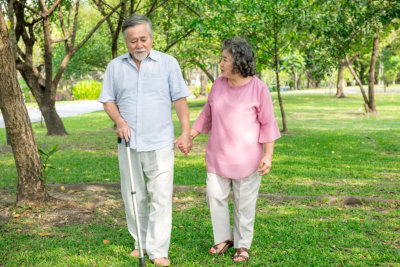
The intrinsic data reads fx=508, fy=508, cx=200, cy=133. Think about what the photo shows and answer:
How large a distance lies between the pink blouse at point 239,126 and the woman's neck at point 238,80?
0.08ft

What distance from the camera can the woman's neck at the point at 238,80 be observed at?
3924 mm

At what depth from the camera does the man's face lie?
373 cm

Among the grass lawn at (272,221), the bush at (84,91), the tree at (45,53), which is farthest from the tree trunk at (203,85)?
the grass lawn at (272,221)

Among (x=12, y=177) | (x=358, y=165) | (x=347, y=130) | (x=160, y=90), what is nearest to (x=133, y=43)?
(x=160, y=90)

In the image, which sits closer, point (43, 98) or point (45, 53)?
point (45, 53)

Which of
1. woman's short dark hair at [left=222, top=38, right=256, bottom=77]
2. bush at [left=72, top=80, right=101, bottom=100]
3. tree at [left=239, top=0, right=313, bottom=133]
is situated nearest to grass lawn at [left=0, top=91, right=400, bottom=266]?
woman's short dark hair at [left=222, top=38, right=256, bottom=77]

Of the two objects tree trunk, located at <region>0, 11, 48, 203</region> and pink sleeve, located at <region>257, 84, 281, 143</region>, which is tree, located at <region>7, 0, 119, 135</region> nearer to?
tree trunk, located at <region>0, 11, 48, 203</region>

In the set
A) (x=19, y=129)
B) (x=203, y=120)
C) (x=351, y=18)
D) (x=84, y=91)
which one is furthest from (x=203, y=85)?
(x=203, y=120)

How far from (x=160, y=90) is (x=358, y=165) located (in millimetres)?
6193

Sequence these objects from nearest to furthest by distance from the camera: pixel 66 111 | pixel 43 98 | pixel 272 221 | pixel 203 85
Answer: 1. pixel 272 221
2. pixel 43 98
3. pixel 66 111
4. pixel 203 85

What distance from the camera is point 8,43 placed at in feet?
17.9

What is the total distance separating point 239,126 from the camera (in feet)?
12.9

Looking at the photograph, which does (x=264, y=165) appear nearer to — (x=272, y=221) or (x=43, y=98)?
(x=272, y=221)

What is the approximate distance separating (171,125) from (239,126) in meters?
0.53
